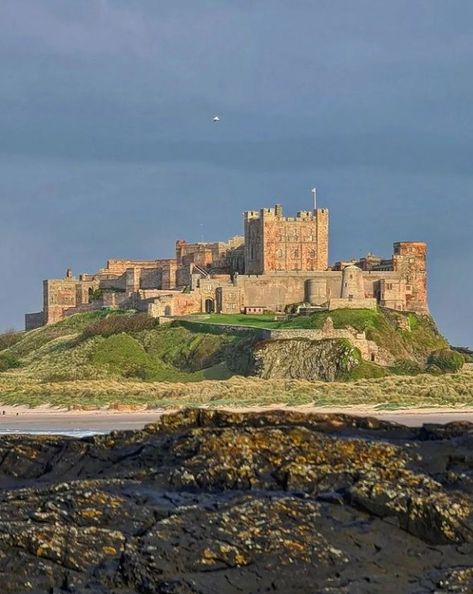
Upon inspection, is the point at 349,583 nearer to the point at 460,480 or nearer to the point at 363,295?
the point at 460,480

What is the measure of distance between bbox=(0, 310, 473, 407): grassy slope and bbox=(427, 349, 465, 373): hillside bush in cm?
96

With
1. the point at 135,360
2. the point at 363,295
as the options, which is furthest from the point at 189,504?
the point at 363,295

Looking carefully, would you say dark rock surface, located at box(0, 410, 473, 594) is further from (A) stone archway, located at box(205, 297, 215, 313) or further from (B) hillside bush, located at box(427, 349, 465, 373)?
(A) stone archway, located at box(205, 297, 215, 313)

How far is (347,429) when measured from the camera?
14.5 metres

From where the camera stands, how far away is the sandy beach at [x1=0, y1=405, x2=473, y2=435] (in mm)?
31562

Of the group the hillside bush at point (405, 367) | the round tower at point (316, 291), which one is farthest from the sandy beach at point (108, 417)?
the round tower at point (316, 291)

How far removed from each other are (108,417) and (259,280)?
37.5m

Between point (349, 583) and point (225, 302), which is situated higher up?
point (225, 302)

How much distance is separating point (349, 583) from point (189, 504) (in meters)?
1.69

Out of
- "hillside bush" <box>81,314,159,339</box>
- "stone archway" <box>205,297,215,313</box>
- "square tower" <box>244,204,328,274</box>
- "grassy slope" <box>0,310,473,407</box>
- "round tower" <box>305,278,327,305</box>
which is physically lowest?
"grassy slope" <box>0,310,473,407</box>

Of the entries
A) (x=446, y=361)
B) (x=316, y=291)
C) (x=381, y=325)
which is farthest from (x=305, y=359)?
(x=316, y=291)

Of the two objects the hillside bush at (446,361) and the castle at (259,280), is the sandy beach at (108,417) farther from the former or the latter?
the castle at (259,280)

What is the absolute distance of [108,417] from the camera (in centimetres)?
3594

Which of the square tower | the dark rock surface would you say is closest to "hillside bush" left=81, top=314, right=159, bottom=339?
the square tower
